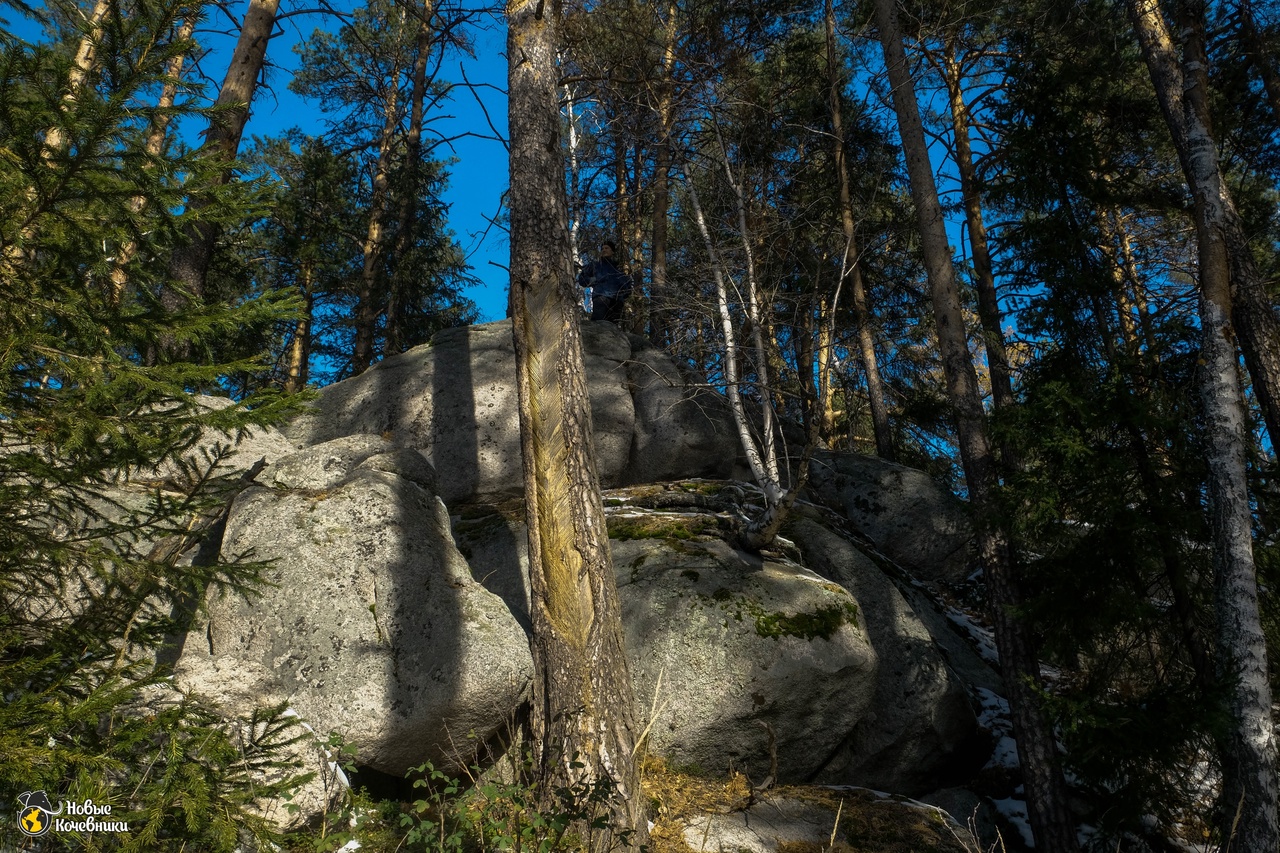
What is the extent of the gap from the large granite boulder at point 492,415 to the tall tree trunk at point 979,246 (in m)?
4.38

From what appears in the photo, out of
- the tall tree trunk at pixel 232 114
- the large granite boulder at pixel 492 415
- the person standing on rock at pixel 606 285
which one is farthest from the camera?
the person standing on rock at pixel 606 285

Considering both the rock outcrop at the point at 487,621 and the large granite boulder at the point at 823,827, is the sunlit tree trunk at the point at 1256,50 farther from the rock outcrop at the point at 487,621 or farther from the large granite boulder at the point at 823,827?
the large granite boulder at the point at 823,827

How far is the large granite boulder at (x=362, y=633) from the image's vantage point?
235 inches

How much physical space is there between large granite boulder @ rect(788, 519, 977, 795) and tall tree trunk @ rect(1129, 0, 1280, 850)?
2.61 m

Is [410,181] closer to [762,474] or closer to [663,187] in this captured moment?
[663,187]

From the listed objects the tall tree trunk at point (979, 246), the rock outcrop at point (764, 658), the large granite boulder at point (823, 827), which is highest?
the tall tree trunk at point (979, 246)

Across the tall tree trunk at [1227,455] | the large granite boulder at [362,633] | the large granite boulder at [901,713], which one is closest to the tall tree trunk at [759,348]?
the large granite boulder at [901,713]

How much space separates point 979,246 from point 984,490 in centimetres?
596

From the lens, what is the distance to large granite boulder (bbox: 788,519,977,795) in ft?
26.2

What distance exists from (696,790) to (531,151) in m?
5.76

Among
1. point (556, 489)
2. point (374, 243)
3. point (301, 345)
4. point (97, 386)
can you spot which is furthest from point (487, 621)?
point (301, 345)

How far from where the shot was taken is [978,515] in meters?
7.93

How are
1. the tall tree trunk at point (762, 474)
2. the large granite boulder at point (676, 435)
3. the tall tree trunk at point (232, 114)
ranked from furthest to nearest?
the large granite boulder at point (676, 435) < the tall tree trunk at point (232, 114) < the tall tree trunk at point (762, 474)

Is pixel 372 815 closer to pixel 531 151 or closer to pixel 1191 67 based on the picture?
pixel 531 151
